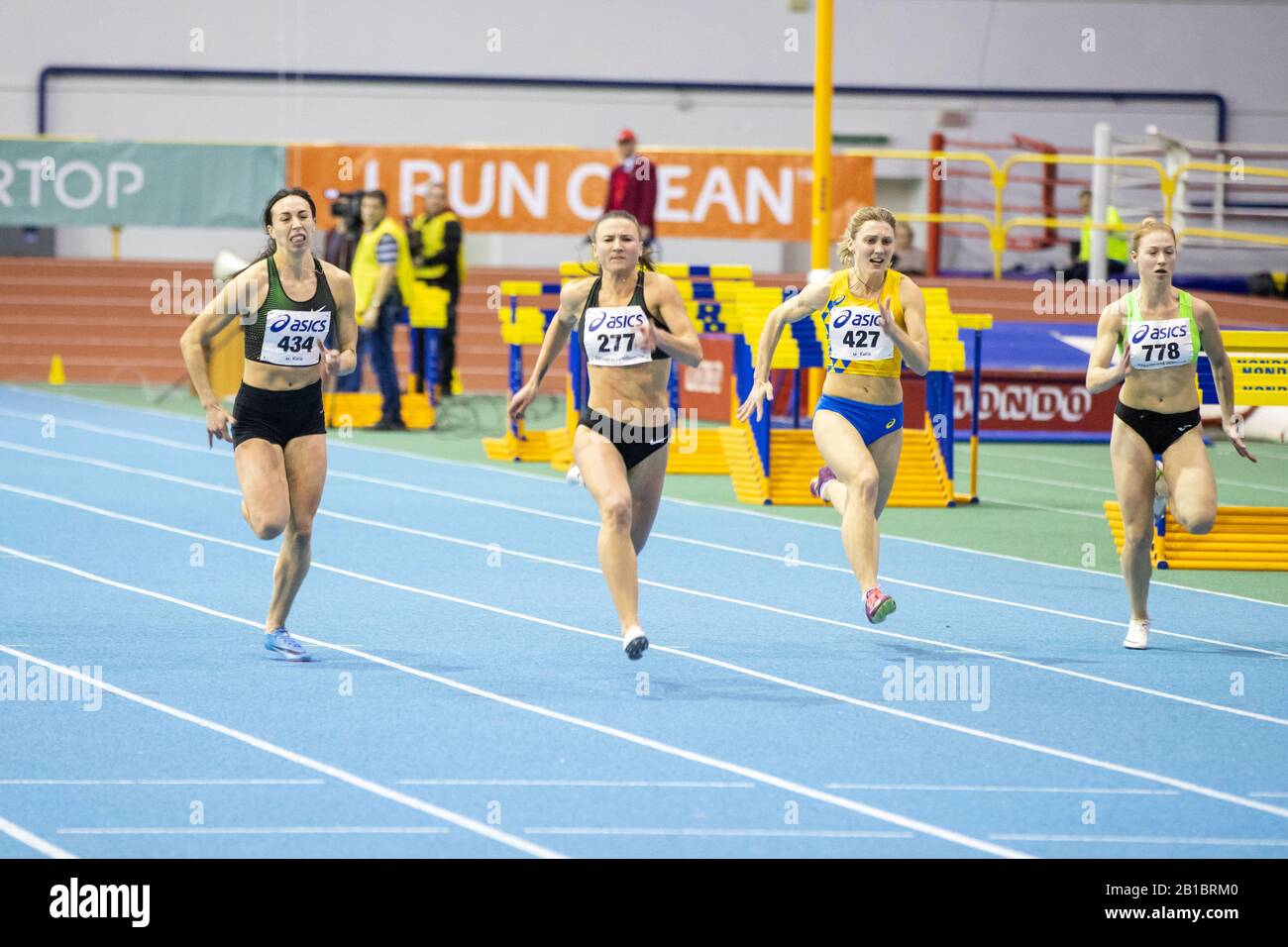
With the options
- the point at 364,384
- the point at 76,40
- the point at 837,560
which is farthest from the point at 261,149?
the point at 837,560

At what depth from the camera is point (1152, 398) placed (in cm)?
925

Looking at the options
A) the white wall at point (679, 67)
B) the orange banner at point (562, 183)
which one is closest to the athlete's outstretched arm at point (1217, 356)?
the orange banner at point (562, 183)

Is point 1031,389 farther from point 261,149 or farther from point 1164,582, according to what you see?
point 261,149

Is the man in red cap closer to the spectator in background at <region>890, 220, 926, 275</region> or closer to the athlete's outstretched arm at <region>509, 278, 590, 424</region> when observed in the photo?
the spectator in background at <region>890, 220, 926, 275</region>

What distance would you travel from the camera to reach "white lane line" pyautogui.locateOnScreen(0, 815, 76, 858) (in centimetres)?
578

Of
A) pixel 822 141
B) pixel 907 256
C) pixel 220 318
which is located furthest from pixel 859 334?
pixel 907 256

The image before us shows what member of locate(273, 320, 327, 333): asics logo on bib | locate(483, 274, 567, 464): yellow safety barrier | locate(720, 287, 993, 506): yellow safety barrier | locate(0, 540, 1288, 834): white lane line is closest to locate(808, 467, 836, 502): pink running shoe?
locate(0, 540, 1288, 834): white lane line

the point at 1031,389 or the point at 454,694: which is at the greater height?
the point at 1031,389

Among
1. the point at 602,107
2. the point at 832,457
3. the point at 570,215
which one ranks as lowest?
the point at 832,457
